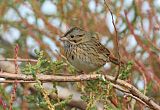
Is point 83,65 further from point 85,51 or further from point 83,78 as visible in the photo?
point 83,78

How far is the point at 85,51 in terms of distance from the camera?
13.0ft

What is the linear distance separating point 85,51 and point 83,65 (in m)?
0.21

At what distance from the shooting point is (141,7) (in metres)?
3.99

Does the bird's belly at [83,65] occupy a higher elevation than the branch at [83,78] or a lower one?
higher

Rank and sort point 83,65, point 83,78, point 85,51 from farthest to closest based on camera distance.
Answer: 1. point 85,51
2. point 83,65
3. point 83,78

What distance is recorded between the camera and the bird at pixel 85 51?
3.78 meters

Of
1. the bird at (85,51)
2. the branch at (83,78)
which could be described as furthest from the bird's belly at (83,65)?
the branch at (83,78)

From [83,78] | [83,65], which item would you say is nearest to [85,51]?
[83,65]

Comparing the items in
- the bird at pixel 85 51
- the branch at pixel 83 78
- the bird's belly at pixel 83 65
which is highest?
the bird at pixel 85 51

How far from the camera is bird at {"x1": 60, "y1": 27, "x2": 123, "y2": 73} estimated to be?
3.78 metres

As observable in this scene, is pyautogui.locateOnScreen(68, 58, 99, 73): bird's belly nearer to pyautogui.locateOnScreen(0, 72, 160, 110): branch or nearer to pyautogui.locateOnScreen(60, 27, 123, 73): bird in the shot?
pyautogui.locateOnScreen(60, 27, 123, 73): bird

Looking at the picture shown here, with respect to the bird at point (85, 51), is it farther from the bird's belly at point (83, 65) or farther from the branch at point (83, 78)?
the branch at point (83, 78)

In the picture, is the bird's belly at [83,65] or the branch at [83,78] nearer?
the branch at [83,78]

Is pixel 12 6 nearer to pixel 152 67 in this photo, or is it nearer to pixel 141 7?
pixel 141 7
